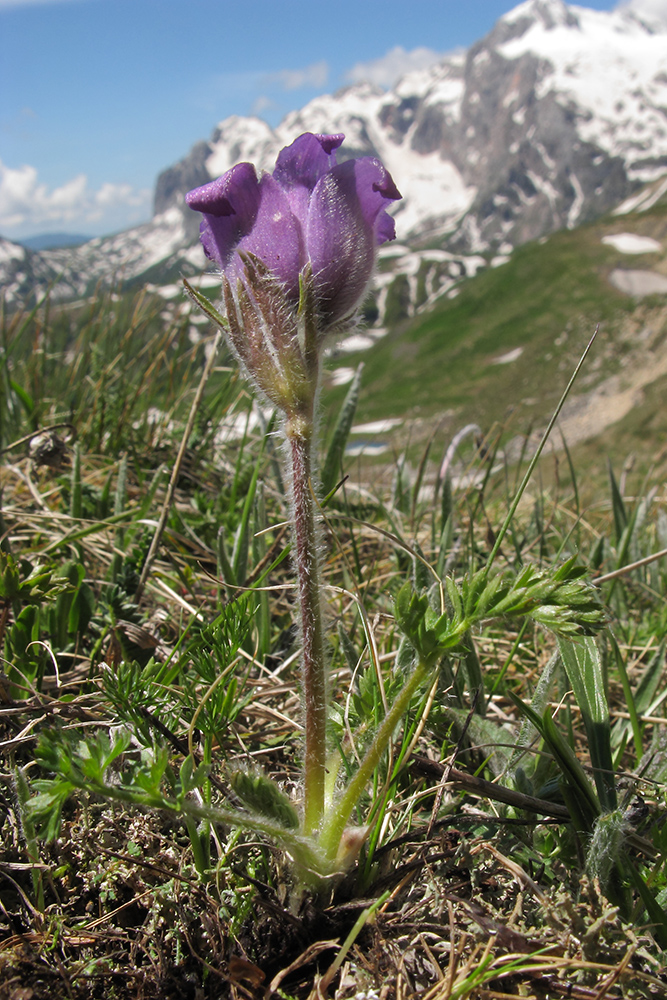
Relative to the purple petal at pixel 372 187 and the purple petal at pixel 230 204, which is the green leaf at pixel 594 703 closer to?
the purple petal at pixel 372 187

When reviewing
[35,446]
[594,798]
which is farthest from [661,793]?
[35,446]

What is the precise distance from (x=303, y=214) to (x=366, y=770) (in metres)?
1.13

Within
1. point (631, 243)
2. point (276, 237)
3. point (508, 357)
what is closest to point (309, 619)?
point (276, 237)

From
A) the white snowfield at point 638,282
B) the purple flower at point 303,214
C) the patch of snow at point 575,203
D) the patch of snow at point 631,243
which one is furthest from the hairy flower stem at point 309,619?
the patch of snow at point 575,203

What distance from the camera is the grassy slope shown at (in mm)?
66500

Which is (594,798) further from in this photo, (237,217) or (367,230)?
(237,217)

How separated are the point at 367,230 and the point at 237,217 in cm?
27

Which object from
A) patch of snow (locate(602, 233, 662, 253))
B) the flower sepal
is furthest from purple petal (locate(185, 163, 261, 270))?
patch of snow (locate(602, 233, 662, 253))

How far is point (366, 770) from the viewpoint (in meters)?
1.33

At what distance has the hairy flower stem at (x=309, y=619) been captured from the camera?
140 centimetres

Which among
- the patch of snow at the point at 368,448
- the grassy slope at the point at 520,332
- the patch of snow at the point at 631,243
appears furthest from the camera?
the patch of snow at the point at 631,243

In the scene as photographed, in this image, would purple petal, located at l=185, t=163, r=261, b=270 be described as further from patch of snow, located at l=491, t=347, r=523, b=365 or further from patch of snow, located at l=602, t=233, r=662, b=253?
patch of snow, located at l=602, t=233, r=662, b=253

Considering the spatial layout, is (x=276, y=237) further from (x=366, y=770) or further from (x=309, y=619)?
(x=366, y=770)

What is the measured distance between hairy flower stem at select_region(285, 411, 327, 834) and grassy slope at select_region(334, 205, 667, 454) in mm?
58837
